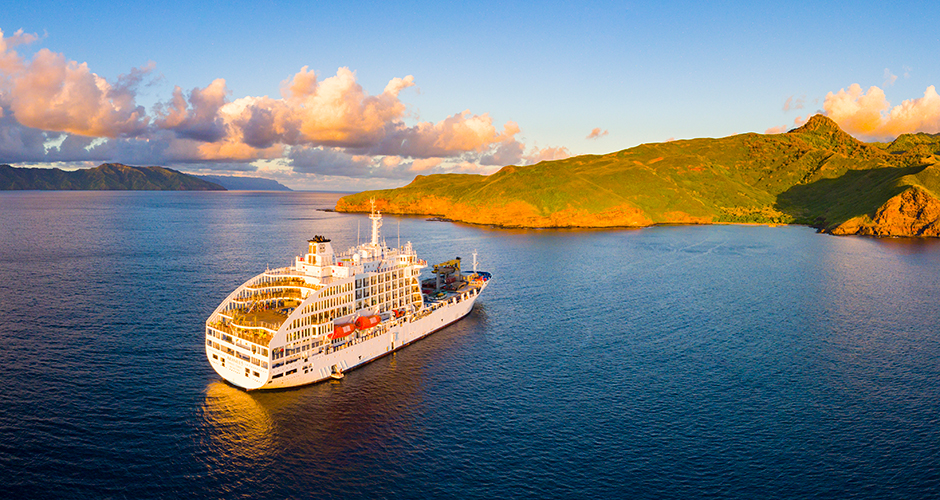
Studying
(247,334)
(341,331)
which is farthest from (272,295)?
(341,331)

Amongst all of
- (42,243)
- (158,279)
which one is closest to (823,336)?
(158,279)

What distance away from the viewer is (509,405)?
56656 millimetres

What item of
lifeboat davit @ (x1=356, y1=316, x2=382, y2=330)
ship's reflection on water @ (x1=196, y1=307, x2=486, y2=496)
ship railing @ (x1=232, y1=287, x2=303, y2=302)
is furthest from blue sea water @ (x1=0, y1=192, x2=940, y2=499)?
ship railing @ (x1=232, y1=287, x2=303, y2=302)

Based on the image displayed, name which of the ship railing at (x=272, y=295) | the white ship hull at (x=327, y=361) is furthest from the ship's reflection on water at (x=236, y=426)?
the ship railing at (x=272, y=295)

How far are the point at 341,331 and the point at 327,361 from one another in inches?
182

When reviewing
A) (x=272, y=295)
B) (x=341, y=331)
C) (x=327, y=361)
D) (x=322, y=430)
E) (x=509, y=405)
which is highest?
(x=272, y=295)

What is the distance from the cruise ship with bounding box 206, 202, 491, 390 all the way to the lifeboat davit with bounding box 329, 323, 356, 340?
13 cm

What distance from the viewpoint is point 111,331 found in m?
76.7

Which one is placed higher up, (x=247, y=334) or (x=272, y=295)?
(x=272, y=295)

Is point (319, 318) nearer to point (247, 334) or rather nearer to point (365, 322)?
point (365, 322)

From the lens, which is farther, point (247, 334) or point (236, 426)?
point (247, 334)

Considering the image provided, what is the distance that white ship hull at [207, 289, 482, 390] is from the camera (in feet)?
193

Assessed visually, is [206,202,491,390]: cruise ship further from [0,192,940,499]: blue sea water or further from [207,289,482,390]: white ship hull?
[0,192,940,499]: blue sea water

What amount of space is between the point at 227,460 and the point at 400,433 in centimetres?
1594
